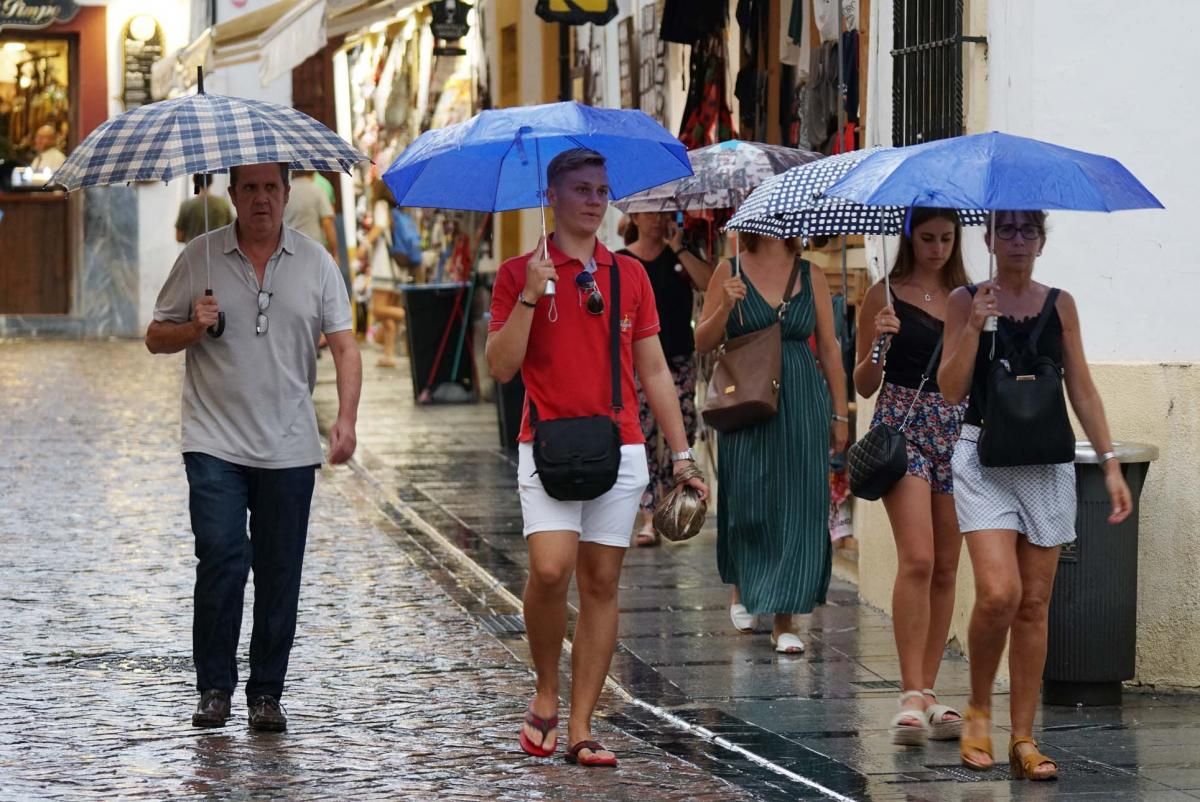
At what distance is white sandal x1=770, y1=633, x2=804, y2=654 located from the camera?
29.8 feet

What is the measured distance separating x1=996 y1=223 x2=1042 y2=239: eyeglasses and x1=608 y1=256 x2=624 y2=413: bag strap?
1.21 meters

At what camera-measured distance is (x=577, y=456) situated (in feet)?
22.2

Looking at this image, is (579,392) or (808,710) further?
(808,710)

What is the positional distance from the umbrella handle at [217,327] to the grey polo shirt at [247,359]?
2 centimetres

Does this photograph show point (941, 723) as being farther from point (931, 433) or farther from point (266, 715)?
point (266, 715)

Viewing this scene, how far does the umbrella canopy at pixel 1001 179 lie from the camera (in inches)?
257

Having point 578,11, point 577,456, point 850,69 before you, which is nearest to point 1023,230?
point 577,456

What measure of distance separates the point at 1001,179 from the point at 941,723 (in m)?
2.04

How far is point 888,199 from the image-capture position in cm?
662

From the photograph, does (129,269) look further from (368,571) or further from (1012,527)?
(1012,527)

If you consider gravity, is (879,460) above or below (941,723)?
above

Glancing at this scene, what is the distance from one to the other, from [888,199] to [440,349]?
13177 mm

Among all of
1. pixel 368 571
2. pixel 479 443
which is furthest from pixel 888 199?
pixel 479 443

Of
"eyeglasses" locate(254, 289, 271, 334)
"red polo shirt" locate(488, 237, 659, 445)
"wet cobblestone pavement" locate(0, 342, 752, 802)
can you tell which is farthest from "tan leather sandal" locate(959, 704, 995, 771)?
"eyeglasses" locate(254, 289, 271, 334)
